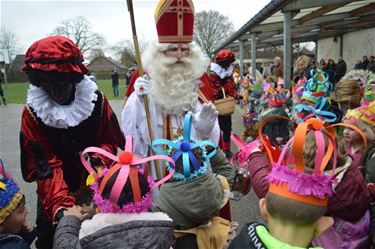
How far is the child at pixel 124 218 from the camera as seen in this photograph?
142 cm

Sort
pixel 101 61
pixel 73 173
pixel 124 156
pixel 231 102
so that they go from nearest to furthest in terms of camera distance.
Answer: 1. pixel 124 156
2. pixel 73 173
3. pixel 231 102
4. pixel 101 61

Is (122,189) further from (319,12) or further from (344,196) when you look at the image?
(319,12)

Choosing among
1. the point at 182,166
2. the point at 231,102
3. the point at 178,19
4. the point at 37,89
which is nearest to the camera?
the point at 182,166

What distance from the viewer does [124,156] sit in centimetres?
153

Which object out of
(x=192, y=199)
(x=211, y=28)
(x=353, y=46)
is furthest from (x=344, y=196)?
(x=211, y=28)

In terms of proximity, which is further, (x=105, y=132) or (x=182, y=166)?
(x=105, y=132)

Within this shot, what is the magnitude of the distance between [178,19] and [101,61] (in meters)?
75.8

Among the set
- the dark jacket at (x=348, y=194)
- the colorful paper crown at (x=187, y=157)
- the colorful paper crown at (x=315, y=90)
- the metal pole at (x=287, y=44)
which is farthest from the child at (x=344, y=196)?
the metal pole at (x=287, y=44)

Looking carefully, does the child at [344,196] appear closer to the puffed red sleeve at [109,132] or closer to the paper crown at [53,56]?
the puffed red sleeve at [109,132]

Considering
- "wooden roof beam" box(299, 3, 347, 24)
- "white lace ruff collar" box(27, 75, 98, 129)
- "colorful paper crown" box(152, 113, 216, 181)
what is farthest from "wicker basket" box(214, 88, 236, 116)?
"colorful paper crown" box(152, 113, 216, 181)

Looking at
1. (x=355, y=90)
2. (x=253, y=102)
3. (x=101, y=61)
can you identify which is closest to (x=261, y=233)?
(x=355, y=90)

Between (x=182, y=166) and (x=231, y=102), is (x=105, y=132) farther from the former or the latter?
(x=231, y=102)

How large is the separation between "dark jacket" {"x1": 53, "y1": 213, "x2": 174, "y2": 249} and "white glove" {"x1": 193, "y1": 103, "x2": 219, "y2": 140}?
3.47 feet

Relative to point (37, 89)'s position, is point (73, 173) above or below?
below
